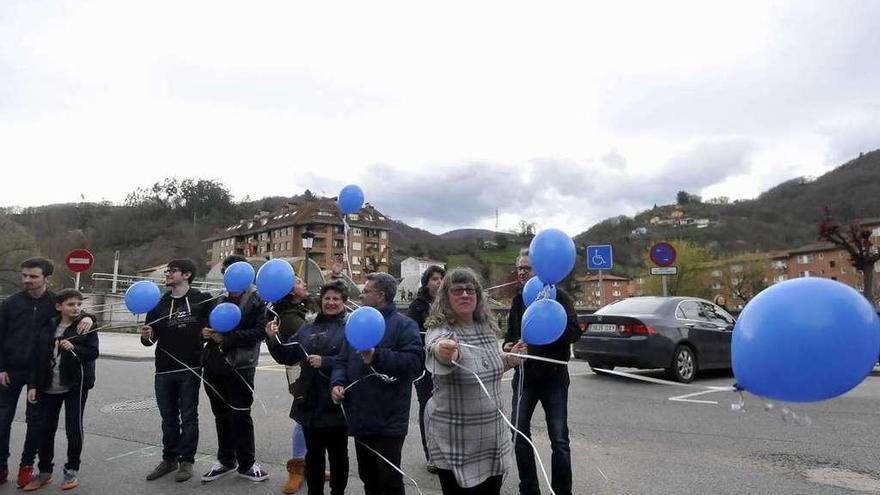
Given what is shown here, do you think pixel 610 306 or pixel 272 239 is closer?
pixel 610 306

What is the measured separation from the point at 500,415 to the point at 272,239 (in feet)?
312

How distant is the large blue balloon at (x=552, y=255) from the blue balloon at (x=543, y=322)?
11.2 inches

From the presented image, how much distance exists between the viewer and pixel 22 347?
4.72m

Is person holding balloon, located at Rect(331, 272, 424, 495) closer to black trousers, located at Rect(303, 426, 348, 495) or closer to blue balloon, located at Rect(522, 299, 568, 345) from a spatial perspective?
black trousers, located at Rect(303, 426, 348, 495)

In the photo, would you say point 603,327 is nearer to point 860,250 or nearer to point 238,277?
point 238,277

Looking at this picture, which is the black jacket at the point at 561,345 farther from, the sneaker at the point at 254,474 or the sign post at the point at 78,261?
the sign post at the point at 78,261

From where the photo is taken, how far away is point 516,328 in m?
4.31

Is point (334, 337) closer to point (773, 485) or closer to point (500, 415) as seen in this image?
point (500, 415)

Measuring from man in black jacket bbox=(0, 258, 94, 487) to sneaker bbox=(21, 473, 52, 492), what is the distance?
47mm

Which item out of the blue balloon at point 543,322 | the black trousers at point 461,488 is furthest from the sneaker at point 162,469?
the blue balloon at point 543,322

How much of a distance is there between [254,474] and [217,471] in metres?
0.32

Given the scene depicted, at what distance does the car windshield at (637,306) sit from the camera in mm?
9500

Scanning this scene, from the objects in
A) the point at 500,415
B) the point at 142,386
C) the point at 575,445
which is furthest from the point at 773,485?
the point at 142,386

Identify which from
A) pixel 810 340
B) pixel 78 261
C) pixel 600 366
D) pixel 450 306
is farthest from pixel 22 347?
pixel 78 261
